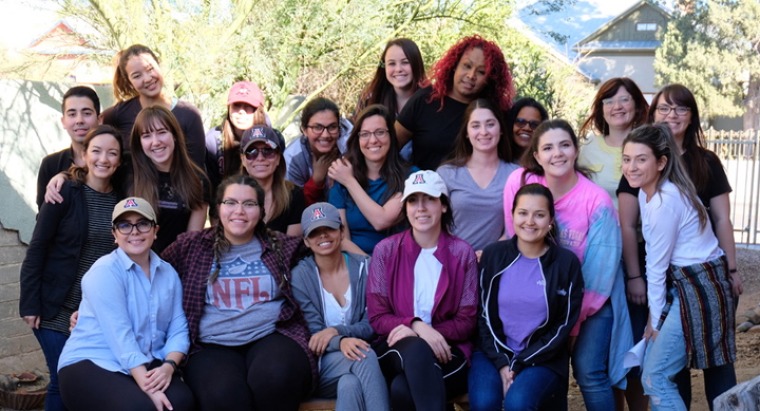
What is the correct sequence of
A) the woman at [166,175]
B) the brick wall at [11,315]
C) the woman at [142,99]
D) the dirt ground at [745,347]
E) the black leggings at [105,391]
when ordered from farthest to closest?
1. the brick wall at [11,315]
2. the dirt ground at [745,347]
3. the woman at [142,99]
4. the woman at [166,175]
5. the black leggings at [105,391]

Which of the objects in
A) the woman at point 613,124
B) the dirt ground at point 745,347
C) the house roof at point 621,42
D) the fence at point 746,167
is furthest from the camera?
the house roof at point 621,42

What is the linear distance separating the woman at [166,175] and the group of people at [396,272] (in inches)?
0.5

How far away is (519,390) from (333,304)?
1060 mm

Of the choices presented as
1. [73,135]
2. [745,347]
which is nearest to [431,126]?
[73,135]

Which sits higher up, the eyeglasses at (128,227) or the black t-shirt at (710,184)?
the black t-shirt at (710,184)

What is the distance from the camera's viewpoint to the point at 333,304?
412 cm

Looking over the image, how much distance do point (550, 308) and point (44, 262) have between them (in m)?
2.61

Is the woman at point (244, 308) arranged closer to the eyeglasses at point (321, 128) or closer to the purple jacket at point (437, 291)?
the purple jacket at point (437, 291)

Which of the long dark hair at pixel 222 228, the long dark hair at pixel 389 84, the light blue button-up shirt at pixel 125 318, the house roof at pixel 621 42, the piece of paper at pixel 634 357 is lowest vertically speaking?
the piece of paper at pixel 634 357

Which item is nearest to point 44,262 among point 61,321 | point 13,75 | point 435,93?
point 61,321

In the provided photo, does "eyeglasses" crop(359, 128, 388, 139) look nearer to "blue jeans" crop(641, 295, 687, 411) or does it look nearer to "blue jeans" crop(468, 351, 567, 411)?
"blue jeans" crop(468, 351, 567, 411)

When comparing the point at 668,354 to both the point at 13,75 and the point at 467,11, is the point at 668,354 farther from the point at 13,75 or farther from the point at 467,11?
the point at 467,11

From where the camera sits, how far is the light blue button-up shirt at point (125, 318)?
12.1 feet

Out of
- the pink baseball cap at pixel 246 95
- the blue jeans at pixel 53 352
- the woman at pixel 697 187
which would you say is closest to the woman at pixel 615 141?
the woman at pixel 697 187
